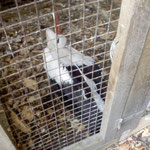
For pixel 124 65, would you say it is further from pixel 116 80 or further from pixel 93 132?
pixel 93 132

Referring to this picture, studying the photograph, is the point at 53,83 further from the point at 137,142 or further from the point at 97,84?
the point at 137,142

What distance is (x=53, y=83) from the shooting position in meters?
1.67

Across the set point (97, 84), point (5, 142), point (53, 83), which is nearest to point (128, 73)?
point (97, 84)

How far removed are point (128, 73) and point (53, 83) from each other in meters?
0.79

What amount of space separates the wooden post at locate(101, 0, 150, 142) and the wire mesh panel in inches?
4.5

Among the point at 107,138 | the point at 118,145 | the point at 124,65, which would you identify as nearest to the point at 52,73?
the point at 107,138

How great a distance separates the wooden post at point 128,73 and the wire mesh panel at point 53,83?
0.37 ft

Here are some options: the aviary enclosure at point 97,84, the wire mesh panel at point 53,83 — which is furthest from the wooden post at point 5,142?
the wire mesh panel at point 53,83

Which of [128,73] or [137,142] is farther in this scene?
[137,142]

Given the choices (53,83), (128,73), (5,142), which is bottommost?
(53,83)

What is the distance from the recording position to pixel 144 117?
61.9 inches

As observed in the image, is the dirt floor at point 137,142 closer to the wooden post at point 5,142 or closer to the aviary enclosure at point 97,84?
the aviary enclosure at point 97,84

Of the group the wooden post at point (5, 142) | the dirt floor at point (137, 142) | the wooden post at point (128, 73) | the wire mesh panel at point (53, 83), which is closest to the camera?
the wooden post at point (128, 73)

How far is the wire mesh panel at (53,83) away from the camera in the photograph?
4.42ft
